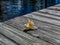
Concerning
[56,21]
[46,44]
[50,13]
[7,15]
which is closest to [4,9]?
[7,15]

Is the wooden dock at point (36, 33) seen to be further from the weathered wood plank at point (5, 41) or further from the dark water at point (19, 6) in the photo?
the dark water at point (19, 6)

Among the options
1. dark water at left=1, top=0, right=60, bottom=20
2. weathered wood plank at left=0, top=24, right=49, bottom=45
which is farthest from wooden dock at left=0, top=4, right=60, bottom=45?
dark water at left=1, top=0, right=60, bottom=20

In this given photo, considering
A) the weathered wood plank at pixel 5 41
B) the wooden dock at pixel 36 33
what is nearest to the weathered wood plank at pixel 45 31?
the wooden dock at pixel 36 33

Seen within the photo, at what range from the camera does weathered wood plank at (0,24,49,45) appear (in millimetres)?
1893

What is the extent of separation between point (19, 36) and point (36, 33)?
20cm

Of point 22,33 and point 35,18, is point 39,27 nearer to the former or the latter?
point 22,33

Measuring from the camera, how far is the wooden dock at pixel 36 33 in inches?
74.9

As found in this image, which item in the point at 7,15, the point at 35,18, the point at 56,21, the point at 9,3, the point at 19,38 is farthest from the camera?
the point at 9,3

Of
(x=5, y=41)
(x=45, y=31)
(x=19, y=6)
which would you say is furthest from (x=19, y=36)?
(x=19, y=6)

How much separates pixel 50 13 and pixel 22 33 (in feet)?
3.32

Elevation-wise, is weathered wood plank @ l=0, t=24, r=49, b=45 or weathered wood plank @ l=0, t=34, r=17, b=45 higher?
weathered wood plank @ l=0, t=24, r=49, b=45

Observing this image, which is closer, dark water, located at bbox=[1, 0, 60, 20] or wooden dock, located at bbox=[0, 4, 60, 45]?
wooden dock, located at bbox=[0, 4, 60, 45]

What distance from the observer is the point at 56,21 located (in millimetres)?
2551

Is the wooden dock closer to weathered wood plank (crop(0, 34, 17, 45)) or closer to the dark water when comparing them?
weathered wood plank (crop(0, 34, 17, 45))
